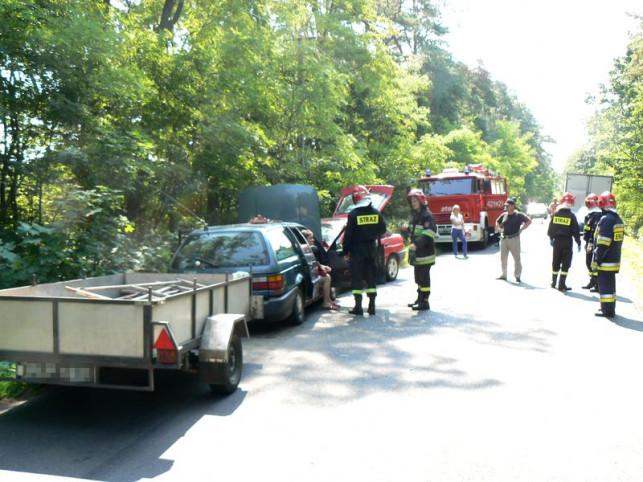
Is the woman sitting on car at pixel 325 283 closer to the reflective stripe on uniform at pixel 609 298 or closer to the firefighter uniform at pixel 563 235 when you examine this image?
the reflective stripe on uniform at pixel 609 298

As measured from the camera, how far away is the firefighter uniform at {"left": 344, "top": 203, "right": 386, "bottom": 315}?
9.72 meters

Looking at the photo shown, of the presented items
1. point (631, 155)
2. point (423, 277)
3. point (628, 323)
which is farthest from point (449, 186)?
point (628, 323)

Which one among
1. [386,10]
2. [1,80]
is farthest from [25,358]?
[386,10]

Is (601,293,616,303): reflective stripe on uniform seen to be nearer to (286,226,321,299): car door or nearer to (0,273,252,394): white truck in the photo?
(286,226,321,299): car door

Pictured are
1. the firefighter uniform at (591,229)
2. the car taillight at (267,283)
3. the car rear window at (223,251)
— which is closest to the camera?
the car taillight at (267,283)

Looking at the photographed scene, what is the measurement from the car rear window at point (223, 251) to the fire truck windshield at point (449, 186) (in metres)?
14.7

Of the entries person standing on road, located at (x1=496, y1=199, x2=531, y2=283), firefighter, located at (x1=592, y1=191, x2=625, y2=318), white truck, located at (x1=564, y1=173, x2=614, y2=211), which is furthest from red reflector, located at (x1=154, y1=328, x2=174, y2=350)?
white truck, located at (x1=564, y1=173, x2=614, y2=211)

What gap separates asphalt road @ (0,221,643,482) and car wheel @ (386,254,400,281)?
5503 mm

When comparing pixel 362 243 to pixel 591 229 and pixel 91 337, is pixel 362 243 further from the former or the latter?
pixel 91 337

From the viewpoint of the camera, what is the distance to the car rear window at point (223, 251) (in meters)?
8.38

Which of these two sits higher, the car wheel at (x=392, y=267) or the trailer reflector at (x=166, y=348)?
the trailer reflector at (x=166, y=348)

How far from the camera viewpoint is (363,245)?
9.80m

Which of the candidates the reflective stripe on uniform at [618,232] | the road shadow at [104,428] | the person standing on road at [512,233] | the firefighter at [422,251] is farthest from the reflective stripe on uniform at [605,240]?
the road shadow at [104,428]

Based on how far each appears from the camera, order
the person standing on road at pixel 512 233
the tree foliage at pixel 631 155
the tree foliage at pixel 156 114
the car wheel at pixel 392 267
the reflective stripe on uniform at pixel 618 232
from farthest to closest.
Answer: the tree foliage at pixel 631 155
the car wheel at pixel 392 267
the person standing on road at pixel 512 233
the reflective stripe on uniform at pixel 618 232
the tree foliage at pixel 156 114
